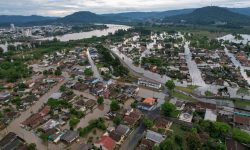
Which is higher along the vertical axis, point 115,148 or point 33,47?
point 33,47

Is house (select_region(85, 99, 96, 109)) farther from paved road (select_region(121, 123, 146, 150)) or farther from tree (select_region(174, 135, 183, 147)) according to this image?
tree (select_region(174, 135, 183, 147))

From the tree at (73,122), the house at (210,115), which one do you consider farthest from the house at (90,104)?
the house at (210,115)

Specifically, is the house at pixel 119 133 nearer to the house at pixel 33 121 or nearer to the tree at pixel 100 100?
the tree at pixel 100 100

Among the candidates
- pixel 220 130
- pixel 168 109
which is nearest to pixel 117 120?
pixel 168 109

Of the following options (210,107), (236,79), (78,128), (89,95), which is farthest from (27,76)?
(236,79)

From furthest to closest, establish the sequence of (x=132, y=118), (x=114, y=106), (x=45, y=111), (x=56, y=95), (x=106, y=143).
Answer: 1. (x=56, y=95)
2. (x=45, y=111)
3. (x=114, y=106)
4. (x=132, y=118)
5. (x=106, y=143)

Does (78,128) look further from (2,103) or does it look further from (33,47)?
(33,47)

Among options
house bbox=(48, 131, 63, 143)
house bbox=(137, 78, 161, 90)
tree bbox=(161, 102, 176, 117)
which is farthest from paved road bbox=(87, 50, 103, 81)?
house bbox=(48, 131, 63, 143)

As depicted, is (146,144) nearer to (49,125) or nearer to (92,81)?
(49,125)
